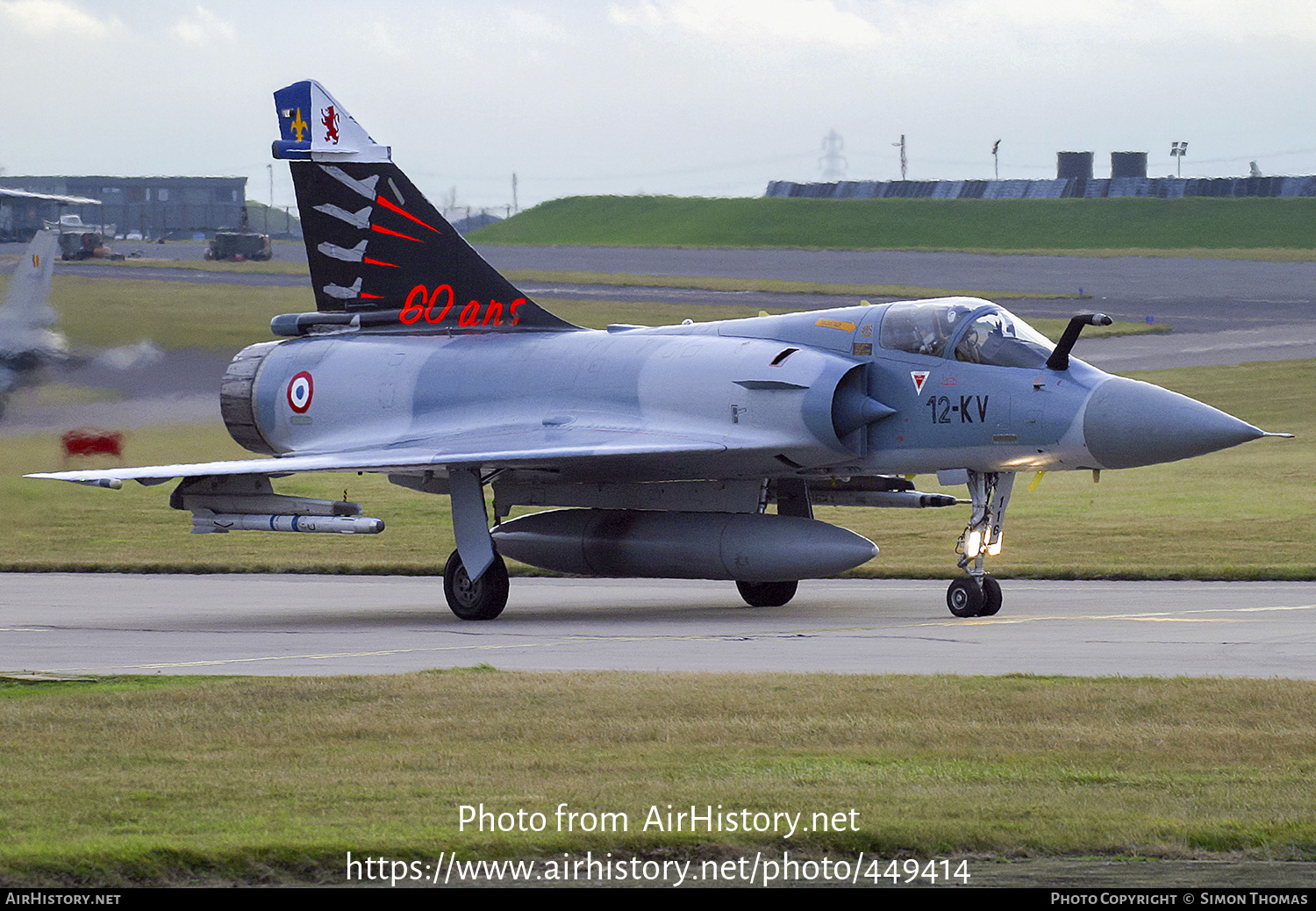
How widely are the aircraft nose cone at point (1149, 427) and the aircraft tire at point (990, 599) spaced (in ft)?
5.01

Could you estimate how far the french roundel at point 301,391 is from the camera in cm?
2045

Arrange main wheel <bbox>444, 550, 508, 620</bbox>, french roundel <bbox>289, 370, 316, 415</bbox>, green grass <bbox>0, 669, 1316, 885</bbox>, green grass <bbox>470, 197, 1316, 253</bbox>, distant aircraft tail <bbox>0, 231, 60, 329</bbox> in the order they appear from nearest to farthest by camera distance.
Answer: green grass <bbox>0, 669, 1316, 885</bbox>, main wheel <bbox>444, 550, 508, 620</bbox>, distant aircraft tail <bbox>0, 231, 60, 329</bbox>, french roundel <bbox>289, 370, 316, 415</bbox>, green grass <bbox>470, 197, 1316, 253</bbox>

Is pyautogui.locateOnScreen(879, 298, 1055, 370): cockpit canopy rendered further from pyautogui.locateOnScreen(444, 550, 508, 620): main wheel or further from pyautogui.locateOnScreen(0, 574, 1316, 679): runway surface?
pyautogui.locateOnScreen(444, 550, 508, 620): main wheel

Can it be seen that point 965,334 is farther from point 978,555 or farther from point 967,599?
point 967,599

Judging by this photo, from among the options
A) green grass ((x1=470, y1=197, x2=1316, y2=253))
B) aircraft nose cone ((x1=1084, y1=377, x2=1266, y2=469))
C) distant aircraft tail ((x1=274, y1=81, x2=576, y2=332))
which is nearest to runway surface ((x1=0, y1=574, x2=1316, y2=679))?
aircraft nose cone ((x1=1084, y1=377, x2=1266, y2=469))

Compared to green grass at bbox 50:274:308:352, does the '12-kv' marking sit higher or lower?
lower

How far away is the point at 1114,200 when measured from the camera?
89.7 meters

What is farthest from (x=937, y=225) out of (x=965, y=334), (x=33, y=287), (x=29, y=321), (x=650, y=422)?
(x=965, y=334)

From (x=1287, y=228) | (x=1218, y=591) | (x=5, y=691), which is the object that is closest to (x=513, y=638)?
(x=5, y=691)

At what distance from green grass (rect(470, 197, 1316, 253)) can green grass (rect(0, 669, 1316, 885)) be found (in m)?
66.6

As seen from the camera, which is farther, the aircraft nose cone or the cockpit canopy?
the cockpit canopy

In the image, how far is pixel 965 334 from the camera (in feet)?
53.9

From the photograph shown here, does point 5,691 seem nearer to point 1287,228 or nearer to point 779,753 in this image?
point 779,753

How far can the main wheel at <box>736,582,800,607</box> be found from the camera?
725 inches
